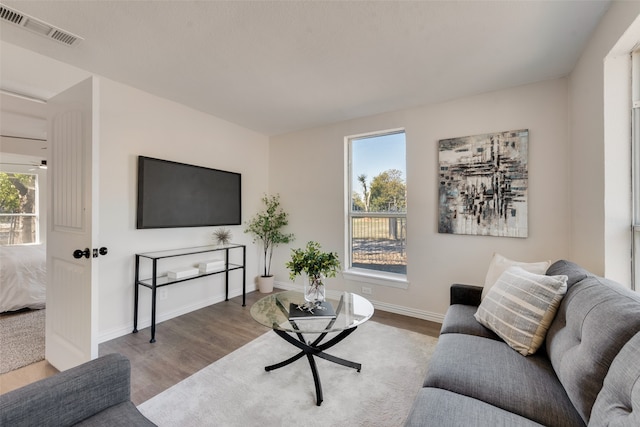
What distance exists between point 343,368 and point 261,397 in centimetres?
66

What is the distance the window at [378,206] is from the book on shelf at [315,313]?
147 cm

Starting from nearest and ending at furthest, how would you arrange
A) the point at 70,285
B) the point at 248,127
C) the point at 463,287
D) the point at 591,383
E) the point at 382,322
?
the point at 591,383 < the point at 70,285 < the point at 463,287 < the point at 382,322 < the point at 248,127

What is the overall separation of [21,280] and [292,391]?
11.7ft

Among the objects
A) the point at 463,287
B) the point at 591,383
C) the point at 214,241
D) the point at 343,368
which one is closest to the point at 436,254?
the point at 463,287

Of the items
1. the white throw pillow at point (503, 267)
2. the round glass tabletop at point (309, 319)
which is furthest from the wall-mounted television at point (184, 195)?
the white throw pillow at point (503, 267)

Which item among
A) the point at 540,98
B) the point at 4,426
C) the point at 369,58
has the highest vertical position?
the point at 369,58

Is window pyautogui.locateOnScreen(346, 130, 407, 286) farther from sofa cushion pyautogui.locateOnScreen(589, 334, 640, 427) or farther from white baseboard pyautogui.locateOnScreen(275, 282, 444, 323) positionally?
sofa cushion pyautogui.locateOnScreen(589, 334, 640, 427)

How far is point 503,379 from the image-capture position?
1248 mm

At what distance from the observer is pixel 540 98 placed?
256 cm

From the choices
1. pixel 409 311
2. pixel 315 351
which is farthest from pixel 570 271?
pixel 409 311

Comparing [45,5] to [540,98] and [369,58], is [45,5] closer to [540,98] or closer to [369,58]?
[369,58]

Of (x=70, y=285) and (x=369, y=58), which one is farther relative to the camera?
(x=369, y=58)

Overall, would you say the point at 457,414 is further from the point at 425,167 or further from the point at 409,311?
the point at 425,167

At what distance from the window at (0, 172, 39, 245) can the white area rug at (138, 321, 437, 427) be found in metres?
5.83
